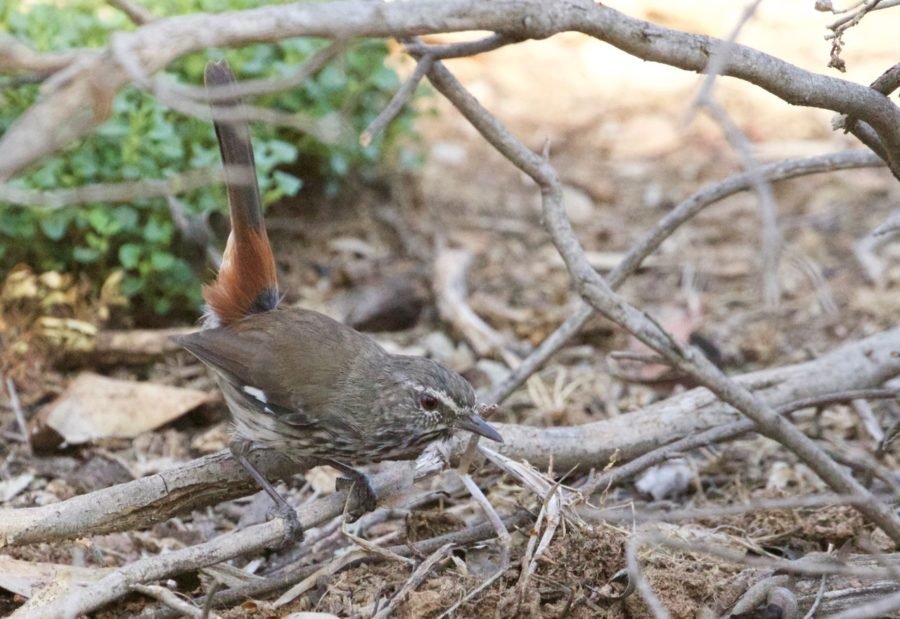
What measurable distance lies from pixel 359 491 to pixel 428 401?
451 millimetres

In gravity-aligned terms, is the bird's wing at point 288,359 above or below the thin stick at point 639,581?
above

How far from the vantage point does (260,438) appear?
439 cm

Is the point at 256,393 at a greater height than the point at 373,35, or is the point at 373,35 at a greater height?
the point at 373,35

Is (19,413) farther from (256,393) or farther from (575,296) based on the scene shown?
(575,296)

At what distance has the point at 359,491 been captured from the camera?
4293 mm

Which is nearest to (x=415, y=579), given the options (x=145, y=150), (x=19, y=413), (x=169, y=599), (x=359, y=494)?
(x=359, y=494)

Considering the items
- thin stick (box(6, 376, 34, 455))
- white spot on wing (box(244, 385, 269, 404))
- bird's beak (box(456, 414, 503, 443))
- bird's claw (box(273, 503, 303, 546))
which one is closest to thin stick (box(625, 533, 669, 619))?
bird's beak (box(456, 414, 503, 443))

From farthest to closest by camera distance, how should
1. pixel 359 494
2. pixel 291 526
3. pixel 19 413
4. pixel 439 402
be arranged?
1. pixel 19 413
2. pixel 439 402
3. pixel 359 494
4. pixel 291 526

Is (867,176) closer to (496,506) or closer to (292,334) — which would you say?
(496,506)

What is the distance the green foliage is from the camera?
5820 millimetres

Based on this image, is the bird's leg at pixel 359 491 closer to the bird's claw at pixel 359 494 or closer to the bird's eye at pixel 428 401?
the bird's claw at pixel 359 494

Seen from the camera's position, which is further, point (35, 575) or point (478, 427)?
point (478, 427)

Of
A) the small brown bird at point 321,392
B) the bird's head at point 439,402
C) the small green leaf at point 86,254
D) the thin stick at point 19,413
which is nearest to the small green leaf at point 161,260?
the small green leaf at point 86,254

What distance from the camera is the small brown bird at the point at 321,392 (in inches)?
172
